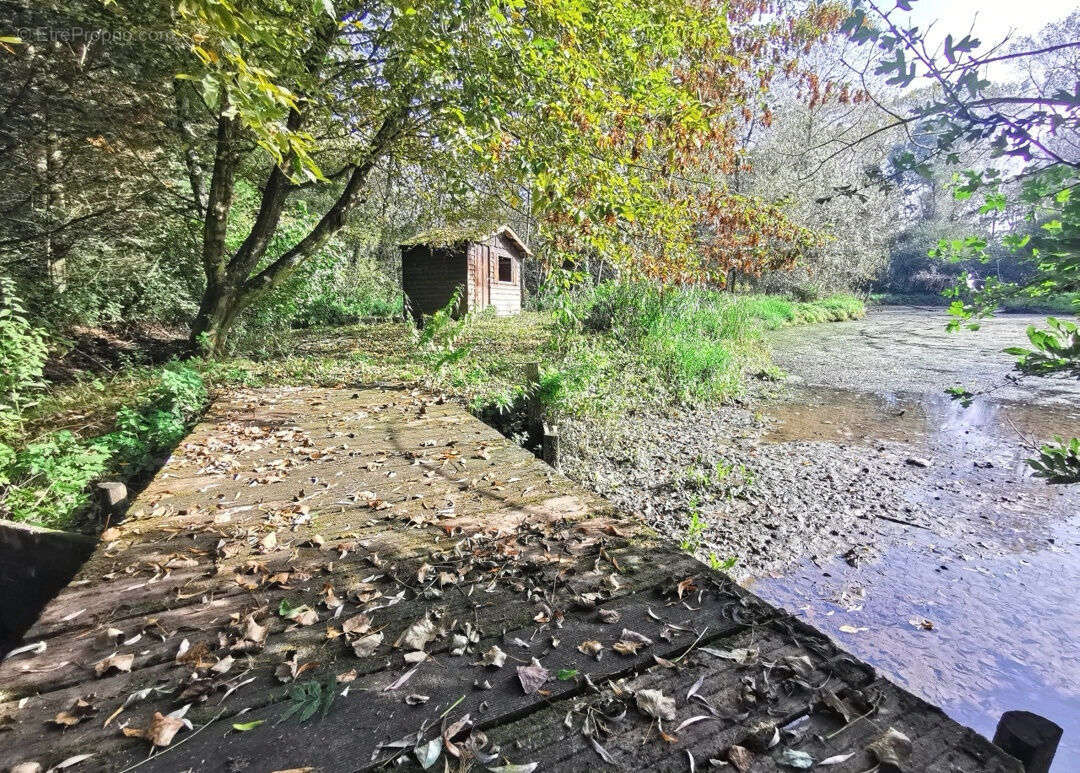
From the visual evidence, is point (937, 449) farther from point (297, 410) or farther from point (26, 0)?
point (26, 0)

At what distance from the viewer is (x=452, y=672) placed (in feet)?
5.47

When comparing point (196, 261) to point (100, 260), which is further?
point (196, 261)

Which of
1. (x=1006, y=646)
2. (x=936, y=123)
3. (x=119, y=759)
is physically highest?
(x=936, y=123)

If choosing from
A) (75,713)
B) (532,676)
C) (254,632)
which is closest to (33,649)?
(75,713)

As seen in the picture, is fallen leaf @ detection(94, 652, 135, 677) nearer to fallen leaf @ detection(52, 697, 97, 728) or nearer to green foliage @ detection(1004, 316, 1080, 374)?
fallen leaf @ detection(52, 697, 97, 728)

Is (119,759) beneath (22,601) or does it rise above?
above

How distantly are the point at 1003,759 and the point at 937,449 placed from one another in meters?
8.02

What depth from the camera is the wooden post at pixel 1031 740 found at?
1.31 metres

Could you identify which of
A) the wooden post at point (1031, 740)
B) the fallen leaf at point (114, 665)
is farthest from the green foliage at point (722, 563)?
the fallen leaf at point (114, 665)

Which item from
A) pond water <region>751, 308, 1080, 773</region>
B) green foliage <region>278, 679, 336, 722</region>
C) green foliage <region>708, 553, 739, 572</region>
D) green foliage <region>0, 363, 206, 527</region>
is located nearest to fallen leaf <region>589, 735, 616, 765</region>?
green foliage <region>278, 679, 336, 722</region>

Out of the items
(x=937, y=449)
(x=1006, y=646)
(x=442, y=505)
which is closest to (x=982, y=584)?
(x=1006, y=646)

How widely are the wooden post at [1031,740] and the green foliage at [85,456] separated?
5773mm

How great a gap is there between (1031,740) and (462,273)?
1764cm

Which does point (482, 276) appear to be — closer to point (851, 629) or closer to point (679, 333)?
point (679, 333)
